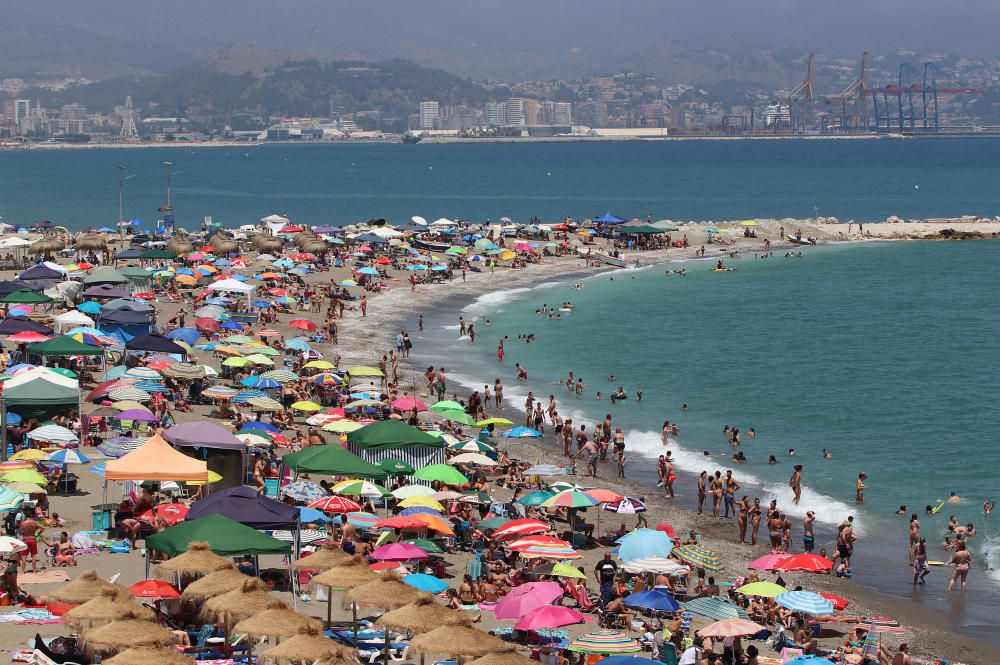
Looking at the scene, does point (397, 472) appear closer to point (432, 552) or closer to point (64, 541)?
point (432, 552)

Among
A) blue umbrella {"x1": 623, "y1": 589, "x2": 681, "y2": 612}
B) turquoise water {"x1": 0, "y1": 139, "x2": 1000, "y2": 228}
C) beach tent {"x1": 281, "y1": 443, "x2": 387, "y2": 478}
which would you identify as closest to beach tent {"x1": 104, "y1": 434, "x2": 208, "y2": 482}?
beach tent {"x1": 281, "y1": 443, "x2": 387, "y2": 478}

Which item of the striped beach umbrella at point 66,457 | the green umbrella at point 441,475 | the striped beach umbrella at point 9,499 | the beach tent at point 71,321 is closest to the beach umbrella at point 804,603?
the green umbrella at point 441,475

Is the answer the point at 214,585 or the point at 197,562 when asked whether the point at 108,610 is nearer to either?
the point at 214,585

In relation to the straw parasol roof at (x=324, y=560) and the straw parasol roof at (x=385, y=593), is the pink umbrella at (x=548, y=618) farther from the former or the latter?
the straw parasol roof at (x=324, y=560)

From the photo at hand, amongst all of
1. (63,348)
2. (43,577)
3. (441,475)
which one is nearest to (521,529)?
(441,475)

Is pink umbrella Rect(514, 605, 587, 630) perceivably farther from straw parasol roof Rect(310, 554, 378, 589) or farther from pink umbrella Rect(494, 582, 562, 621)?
straw parasol roof Rect(310, 554, 378, 589)
